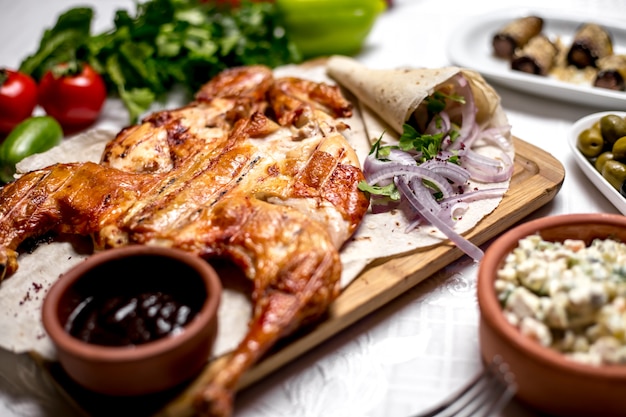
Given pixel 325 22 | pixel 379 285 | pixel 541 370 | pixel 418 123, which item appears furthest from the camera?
pixel 325 22

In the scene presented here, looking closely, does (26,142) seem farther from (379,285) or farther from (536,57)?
(536,57)

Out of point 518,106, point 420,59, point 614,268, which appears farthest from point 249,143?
point 420,59

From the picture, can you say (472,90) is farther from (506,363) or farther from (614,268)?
(506,363)

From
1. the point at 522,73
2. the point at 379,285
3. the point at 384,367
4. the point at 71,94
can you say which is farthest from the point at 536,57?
the point at 71,94

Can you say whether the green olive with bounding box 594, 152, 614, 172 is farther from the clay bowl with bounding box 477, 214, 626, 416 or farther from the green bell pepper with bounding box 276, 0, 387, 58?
the green bell pepper with bounding box 276, 0, 387, 58

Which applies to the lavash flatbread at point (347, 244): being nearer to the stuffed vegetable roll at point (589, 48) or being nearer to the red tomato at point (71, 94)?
the red tomato at point (71, 94)
